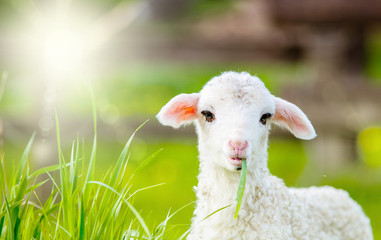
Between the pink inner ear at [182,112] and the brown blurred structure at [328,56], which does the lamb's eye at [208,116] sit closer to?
the pink inner ear at [182,112]

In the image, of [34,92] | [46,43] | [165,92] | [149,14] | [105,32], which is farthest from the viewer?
[165,92]

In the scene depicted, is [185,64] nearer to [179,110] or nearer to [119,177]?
[119,177]

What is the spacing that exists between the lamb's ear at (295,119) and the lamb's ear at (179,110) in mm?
376

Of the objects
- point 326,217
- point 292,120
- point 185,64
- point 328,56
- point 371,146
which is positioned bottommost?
point 326,217

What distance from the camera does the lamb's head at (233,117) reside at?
236cm

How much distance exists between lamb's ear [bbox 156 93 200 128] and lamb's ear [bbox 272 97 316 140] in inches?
14.8

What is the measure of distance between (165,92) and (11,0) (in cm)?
365

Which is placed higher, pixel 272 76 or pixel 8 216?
pixel 272 76

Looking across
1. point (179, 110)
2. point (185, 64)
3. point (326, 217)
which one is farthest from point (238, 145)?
point (185, 64)

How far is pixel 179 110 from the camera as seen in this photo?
2.66m

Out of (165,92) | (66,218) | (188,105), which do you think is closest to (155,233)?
(66,218)

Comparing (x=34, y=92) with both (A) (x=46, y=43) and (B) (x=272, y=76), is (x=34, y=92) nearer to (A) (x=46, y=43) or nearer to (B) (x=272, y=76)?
(A) (x=46, y=43)

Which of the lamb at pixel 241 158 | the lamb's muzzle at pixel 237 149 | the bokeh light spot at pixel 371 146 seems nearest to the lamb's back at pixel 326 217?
the lamb at pixel 241 158

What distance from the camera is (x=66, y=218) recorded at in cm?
243
